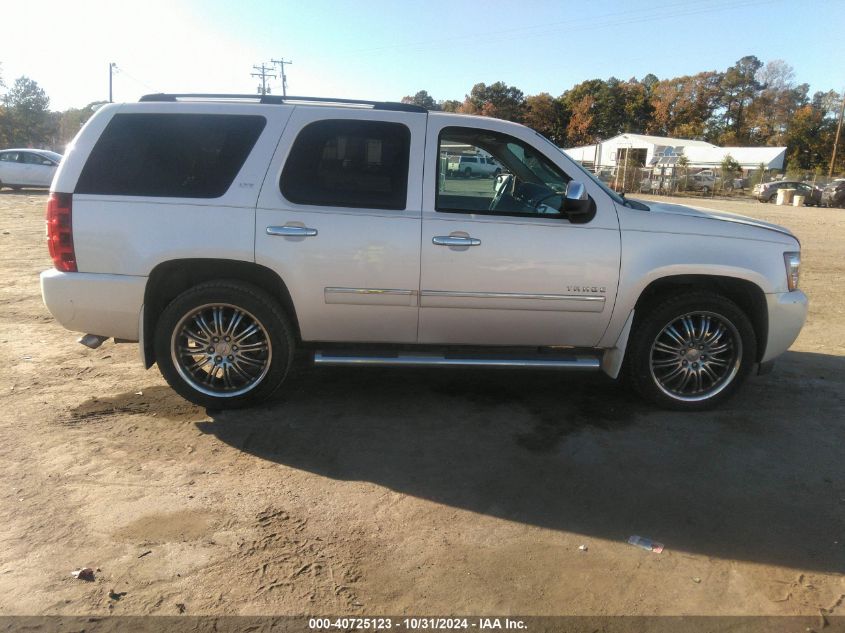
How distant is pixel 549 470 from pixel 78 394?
11.4 feet

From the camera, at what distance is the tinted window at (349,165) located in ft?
13.8

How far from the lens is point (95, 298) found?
4.16m

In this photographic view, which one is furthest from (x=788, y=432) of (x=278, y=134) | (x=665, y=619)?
(x=278, y=134)

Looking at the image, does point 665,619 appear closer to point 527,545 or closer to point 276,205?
point 527,545

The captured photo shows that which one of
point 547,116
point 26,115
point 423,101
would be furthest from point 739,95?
point 26,115

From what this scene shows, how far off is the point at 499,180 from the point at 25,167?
77.0 feet

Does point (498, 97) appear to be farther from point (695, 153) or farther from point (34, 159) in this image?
point (34, 159)

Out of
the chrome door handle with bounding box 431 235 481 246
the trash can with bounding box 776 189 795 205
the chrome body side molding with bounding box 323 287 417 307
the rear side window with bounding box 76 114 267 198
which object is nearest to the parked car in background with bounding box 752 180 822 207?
the trash can with bounding box 776 189 795 205

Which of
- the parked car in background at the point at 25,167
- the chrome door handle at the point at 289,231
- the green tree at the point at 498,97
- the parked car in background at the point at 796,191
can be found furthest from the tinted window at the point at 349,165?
the green tree at the point at 498,97

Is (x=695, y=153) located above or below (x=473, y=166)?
above

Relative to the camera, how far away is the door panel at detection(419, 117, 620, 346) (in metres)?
4.18

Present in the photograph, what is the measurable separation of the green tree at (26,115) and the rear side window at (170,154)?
3083 inches

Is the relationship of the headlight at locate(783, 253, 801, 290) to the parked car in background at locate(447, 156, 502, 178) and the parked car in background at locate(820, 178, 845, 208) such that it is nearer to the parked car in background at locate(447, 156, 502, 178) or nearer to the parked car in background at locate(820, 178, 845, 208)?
the parked car in background at locate(447, 156, 502, 178)

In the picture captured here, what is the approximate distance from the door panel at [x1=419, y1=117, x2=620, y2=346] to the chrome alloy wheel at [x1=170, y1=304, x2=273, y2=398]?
3.79ft
